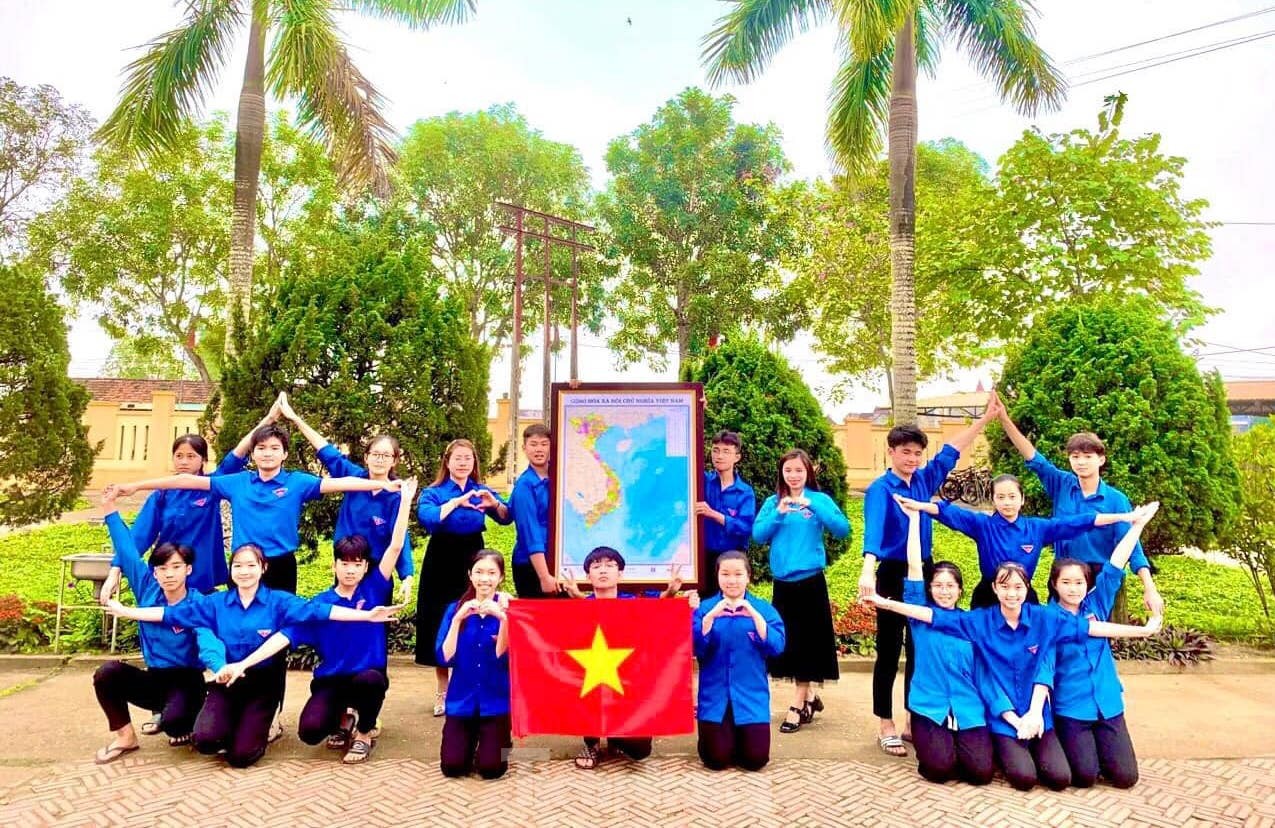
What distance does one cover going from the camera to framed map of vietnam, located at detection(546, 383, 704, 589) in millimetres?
4738

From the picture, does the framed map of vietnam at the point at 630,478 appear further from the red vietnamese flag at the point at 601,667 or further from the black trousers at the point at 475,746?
the black trousers at the point at 475,746

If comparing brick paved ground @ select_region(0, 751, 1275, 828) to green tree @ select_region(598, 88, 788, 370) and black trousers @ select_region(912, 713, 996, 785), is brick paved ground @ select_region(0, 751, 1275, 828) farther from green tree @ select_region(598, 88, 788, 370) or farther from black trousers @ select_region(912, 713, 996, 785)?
green tree @ select_region(598, 88, 788, 370)

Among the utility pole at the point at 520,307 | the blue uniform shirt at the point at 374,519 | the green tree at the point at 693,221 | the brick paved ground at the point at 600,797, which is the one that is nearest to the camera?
the brick paved ground at the point at 600,797

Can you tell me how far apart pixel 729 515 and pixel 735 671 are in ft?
3.58

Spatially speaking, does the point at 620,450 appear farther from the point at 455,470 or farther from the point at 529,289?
the point at 529,289

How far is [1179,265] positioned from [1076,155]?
8.86ft

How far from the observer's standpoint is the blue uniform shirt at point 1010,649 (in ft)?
12.8

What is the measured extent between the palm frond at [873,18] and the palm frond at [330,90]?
20.9 ft

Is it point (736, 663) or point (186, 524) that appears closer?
point (736, 663)

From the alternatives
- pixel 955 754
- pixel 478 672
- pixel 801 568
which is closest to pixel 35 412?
pixel 478 672

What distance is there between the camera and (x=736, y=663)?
160 inches

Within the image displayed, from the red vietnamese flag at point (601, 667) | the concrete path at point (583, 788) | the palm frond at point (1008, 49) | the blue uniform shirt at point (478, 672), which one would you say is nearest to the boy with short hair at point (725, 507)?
the red vietnamese flag at point (601, 667)

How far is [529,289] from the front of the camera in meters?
24.4

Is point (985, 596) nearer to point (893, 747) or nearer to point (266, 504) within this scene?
point (893, 747)
